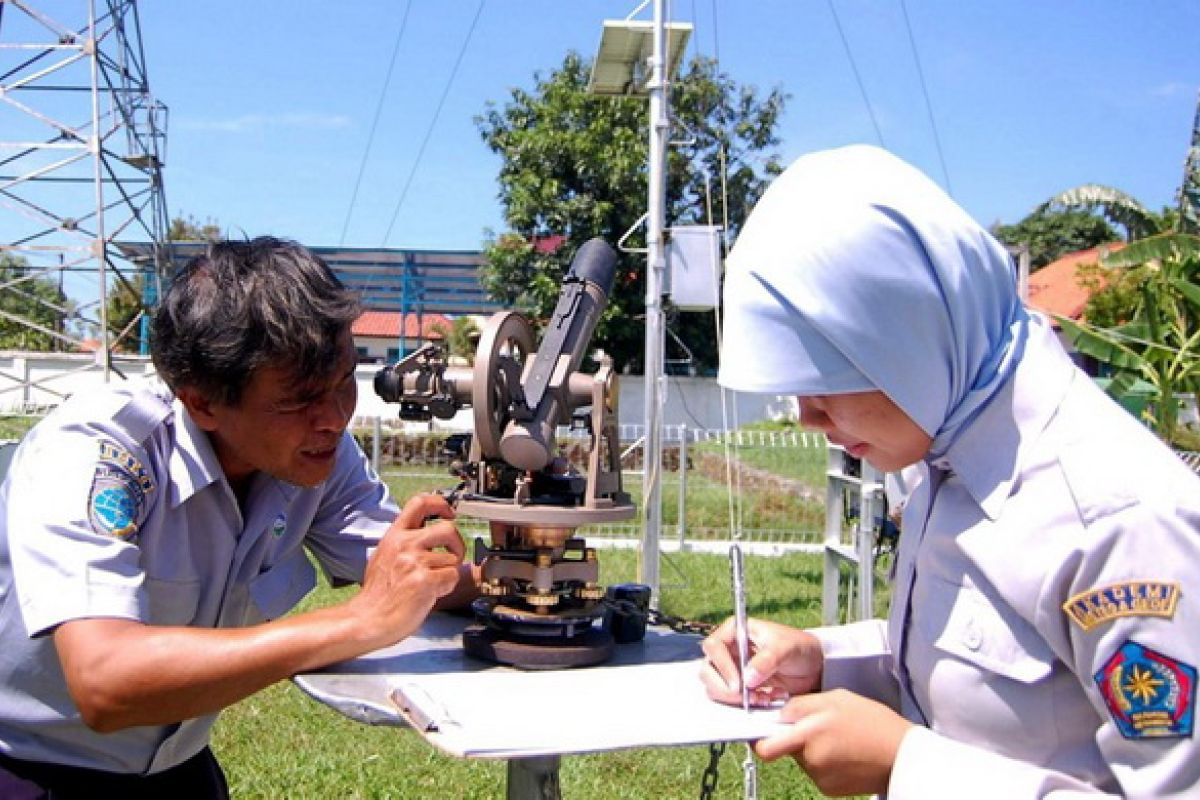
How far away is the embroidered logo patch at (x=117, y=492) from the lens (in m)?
1.87

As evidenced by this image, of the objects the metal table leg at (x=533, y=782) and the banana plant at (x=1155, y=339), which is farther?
the banana plant at (x=1155, y=339)

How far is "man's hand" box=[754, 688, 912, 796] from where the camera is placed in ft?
4.54

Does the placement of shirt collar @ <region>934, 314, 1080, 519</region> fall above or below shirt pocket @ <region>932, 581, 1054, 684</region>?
above

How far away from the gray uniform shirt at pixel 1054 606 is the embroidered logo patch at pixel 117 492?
4.36 feet

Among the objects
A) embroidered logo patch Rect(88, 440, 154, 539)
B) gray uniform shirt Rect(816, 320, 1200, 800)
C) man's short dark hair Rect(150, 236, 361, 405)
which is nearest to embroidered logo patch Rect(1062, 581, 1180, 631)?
gray uniform shirt Rect(816, 320, 1200, 800)

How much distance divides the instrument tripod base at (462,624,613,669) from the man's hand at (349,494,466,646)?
16 centimetres

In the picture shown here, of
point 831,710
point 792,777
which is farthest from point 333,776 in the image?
point 831,710

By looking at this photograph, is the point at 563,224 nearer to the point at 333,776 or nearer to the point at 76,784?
the point at 333,776

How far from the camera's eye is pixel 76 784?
6.91 ft

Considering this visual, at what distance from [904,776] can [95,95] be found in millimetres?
15100

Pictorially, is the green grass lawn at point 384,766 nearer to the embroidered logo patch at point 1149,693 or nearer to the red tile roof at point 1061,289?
the embroidered logo patch at point 1149,693

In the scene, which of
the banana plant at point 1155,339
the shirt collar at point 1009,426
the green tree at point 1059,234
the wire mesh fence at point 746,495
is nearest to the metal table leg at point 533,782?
the shirt collar at point 1009,426

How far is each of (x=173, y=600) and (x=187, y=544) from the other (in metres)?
0.11

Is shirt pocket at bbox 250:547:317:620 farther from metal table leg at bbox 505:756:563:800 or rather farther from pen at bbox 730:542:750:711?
pen at bbox 730:542:750:711
